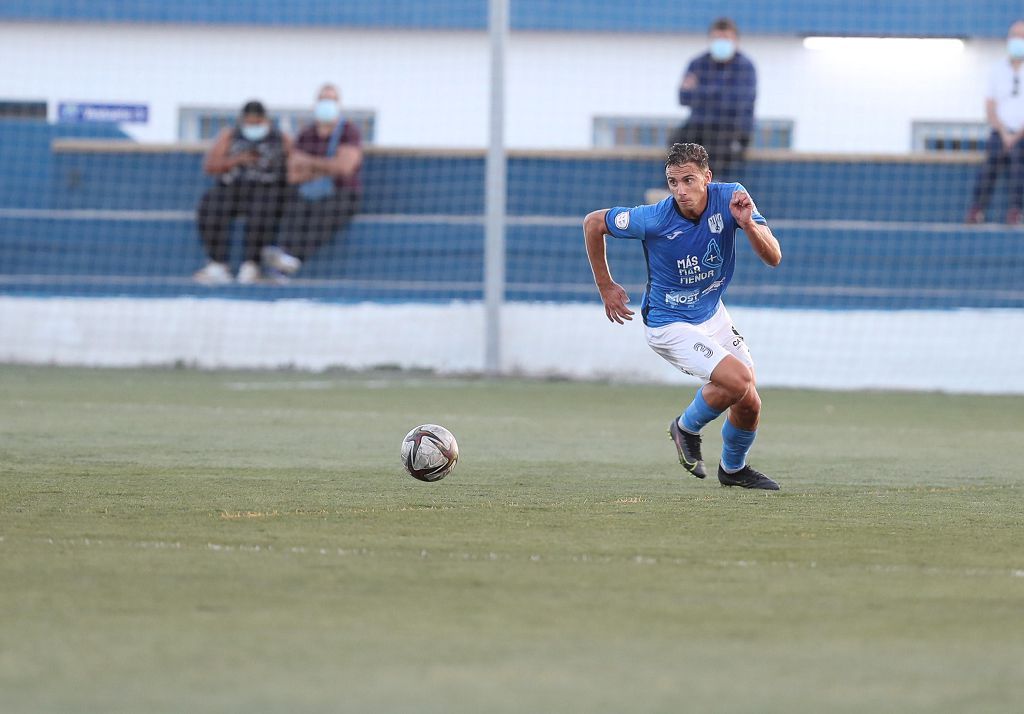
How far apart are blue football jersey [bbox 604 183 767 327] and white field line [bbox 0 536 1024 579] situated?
8.88 feet

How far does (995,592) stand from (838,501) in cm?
232

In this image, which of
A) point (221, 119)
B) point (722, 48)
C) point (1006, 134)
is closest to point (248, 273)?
point (722, 48)

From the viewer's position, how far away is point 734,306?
15820 millimetres

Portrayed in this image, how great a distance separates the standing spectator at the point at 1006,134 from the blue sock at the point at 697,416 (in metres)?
9.04

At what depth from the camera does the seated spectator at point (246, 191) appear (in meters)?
16.5

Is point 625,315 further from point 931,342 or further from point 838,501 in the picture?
point 931,342

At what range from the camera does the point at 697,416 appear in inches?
319

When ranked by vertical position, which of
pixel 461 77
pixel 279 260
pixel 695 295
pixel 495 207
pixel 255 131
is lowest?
pixel 279 260

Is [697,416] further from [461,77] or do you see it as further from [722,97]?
[461,77]

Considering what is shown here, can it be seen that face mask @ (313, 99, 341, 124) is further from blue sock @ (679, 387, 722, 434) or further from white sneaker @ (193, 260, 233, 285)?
blue sock @ (679, 387, 722, 434)

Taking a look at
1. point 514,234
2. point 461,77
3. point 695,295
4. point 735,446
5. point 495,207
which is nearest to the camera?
point 735,446

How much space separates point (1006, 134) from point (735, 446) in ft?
31.3

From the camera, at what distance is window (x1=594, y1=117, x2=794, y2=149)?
76.2 feet

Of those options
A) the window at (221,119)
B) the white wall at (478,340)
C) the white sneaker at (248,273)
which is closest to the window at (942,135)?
the white wall at (478,340)
